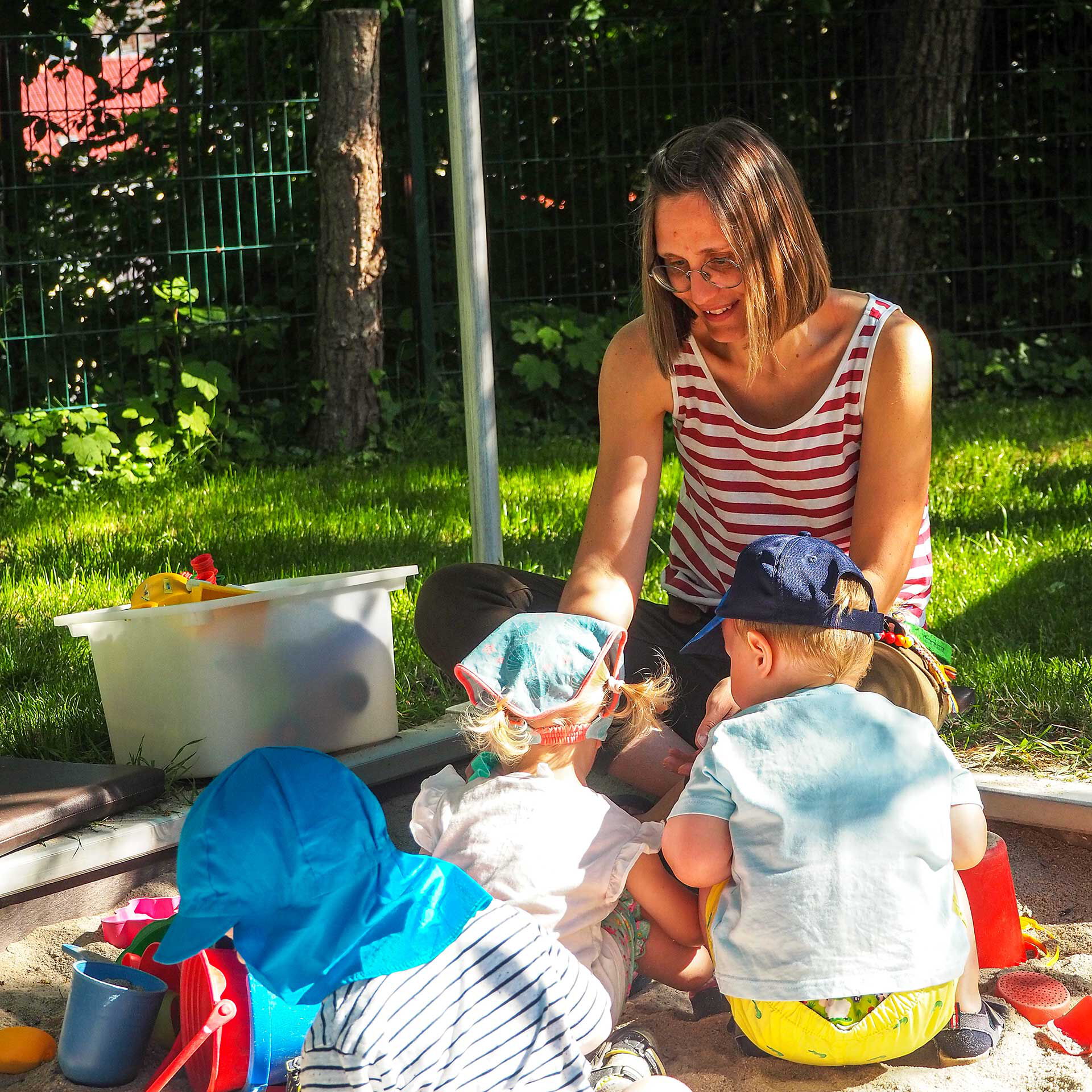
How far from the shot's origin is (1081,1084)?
1.73 metres

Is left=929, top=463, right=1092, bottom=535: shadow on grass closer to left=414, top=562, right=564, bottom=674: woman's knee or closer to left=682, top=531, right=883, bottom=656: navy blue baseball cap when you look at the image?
left=414, top=562, right=564, bottom=674: woman's knee

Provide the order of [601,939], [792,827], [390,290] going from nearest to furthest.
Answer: [792,827]
[601,939]
[390,290]

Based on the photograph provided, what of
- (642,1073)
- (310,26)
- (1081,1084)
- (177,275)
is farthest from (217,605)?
(310,26)

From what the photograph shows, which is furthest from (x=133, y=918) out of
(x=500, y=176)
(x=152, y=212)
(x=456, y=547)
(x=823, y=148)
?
(x=823, y=148)

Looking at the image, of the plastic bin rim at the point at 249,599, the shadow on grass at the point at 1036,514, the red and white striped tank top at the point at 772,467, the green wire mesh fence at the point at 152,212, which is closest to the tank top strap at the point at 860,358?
the red and white striped tank top at the point at 772,467

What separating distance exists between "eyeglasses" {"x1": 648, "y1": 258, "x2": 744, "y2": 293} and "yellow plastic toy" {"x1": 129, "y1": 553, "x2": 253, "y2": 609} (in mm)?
958

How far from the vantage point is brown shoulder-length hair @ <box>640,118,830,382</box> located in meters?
2.20

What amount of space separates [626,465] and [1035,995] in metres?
1.15

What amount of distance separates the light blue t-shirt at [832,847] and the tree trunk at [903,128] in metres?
6.14

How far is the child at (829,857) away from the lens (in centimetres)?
167

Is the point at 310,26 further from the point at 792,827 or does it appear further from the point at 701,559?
the point at 792,827

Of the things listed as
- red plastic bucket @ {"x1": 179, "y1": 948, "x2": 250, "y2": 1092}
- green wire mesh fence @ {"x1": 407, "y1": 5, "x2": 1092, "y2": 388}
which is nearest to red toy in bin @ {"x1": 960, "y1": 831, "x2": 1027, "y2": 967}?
red plastic bucket @ {"x1": 179, "y1": 948, "x2": 250, "y2": 1092}

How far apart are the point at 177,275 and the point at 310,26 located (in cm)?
177

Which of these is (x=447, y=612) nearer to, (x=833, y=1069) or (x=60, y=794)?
(x=60, y=794)
